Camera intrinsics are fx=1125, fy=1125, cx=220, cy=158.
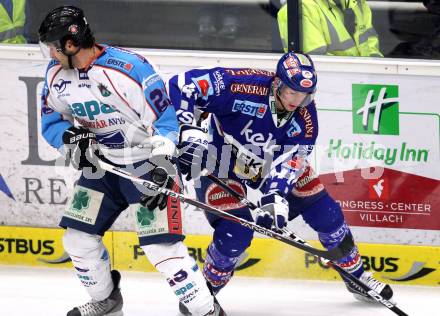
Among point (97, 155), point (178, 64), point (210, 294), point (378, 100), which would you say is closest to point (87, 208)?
point (97, 155)

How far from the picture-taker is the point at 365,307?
5.33m

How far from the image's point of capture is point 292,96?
4734 mm

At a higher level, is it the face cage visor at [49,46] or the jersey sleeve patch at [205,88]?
the face cage visor at [49,46]

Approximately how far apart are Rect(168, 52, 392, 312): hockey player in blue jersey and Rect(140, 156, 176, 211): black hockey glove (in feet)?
0.74

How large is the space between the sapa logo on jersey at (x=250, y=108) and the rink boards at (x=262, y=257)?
114cm

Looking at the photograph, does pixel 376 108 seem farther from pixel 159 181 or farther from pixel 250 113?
pixel 159 181

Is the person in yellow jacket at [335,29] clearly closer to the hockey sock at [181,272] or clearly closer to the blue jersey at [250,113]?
the blue jersey at [250,113]

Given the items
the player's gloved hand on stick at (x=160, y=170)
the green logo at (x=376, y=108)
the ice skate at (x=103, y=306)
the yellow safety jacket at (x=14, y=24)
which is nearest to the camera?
the player's gloved hand on stick at (x=160, y=170)

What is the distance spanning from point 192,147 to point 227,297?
1.06 m

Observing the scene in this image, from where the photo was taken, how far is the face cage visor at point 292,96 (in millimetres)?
4723

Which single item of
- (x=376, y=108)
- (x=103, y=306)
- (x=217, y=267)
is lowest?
(x=103, y=306)

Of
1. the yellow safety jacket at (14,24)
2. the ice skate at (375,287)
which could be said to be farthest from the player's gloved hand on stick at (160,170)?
the yellow safety jacket at (14,24)

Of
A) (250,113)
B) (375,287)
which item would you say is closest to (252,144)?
(250,113)

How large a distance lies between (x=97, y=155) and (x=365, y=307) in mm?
1571
